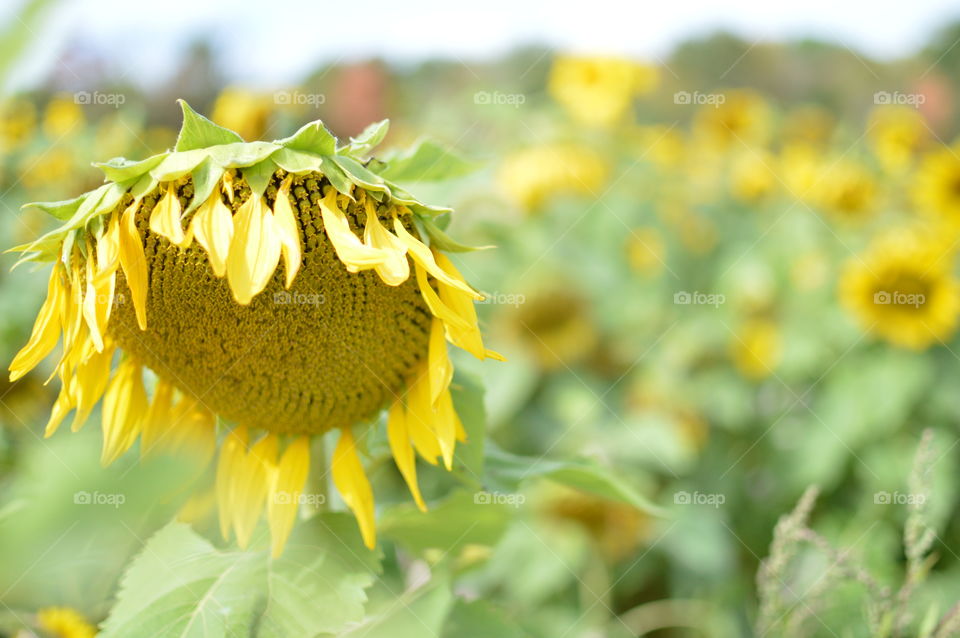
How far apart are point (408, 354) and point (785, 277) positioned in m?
2.65

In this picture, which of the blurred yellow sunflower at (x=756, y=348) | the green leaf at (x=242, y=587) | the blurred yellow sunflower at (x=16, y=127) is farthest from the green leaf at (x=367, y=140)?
the blurred yellow sunflower at (x=756, y=348)

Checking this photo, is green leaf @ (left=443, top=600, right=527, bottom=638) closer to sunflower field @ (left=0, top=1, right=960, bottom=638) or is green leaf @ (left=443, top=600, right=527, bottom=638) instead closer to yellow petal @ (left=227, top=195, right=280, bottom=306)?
sunflower field @ (left=0, top=1, right=960, bottom=638)

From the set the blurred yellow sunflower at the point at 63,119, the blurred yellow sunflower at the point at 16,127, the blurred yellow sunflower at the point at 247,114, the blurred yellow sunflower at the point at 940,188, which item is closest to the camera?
the blurred yellow sunflower at the point at 16,127

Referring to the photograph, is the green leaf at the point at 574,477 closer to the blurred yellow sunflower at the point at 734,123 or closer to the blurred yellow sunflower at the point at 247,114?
the blurred yellow sunflower at the point at 247,114

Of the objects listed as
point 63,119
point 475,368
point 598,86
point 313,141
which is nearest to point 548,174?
point 598,86

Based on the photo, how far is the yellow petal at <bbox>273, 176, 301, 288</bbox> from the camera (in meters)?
0.83

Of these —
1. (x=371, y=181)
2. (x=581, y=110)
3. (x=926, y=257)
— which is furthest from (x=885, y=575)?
(x=581, y=110)

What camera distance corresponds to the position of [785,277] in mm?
3314

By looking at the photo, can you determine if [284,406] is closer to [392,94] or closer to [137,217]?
[137,217]

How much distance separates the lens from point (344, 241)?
0.85 m

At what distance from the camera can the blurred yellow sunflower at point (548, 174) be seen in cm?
346

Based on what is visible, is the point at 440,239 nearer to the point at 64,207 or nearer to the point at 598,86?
the point at 64,207

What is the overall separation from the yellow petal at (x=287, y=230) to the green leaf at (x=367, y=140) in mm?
80

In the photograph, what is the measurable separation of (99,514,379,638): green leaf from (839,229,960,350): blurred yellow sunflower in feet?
7.93
